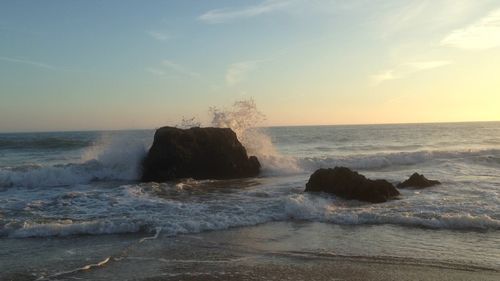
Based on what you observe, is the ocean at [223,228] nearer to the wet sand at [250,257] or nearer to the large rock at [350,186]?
the wet sand at [250,257]

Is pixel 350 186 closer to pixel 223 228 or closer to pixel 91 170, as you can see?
pixel 223 228

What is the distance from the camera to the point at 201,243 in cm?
828

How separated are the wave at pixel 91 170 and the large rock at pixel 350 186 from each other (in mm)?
9089

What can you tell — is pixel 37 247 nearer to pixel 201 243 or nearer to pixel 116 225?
pixel 116 225

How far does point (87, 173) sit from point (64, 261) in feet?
42.1

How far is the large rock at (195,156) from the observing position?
18.5 m

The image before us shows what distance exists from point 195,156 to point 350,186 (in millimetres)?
8183

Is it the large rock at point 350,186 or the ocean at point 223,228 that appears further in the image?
the large rock at point 350,186

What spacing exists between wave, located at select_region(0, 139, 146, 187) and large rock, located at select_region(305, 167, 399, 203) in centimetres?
909

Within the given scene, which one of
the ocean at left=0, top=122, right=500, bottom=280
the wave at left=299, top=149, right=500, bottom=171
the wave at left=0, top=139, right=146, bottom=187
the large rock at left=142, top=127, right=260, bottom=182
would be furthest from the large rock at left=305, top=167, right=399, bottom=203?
the wave at left=299, top=149, right=500, bottom=171

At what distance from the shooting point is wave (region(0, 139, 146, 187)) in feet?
57.0

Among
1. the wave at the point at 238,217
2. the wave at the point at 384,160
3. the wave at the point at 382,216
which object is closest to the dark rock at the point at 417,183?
the wave at the point at 238,217

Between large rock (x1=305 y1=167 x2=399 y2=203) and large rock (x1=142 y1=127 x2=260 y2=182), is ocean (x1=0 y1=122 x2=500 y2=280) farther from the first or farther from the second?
large rock (x1=142 y1=127 x2=260 y2=182)

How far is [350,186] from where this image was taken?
1282cm
